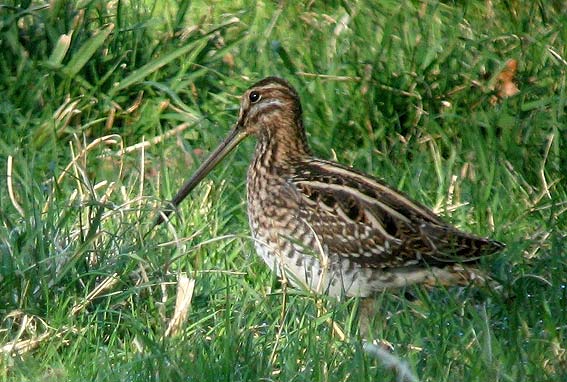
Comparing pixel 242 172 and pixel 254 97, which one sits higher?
pixel 254 97

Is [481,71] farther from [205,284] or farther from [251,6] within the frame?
[205,284]

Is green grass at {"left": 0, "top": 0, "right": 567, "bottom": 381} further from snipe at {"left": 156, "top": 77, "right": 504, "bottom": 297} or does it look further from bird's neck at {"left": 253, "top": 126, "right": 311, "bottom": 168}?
bird's neck at {"left": 253, "top": 126, "right": 311, "bottom": 168}

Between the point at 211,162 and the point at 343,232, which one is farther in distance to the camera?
the point at 211,162

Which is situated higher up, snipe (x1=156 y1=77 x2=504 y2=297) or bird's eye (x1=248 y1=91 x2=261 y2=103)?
bird's eye (x1=248 y1=91 x2=261 y2=103)

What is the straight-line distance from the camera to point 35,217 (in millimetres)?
4945

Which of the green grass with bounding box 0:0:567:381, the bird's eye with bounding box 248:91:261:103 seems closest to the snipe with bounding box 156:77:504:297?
the green grass with bounding box 0:0:567:381

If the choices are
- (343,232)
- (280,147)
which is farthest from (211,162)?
(343,232)

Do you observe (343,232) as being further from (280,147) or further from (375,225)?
(280,147)

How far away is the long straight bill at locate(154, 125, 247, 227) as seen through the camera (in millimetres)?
5824

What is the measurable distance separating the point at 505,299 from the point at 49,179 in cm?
198

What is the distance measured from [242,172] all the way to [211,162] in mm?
383

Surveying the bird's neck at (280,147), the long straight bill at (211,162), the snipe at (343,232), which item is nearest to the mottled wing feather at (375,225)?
the snipe at (343,232)

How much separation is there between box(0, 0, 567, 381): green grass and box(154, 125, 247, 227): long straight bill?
0.08 metres

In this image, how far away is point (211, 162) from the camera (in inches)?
237
